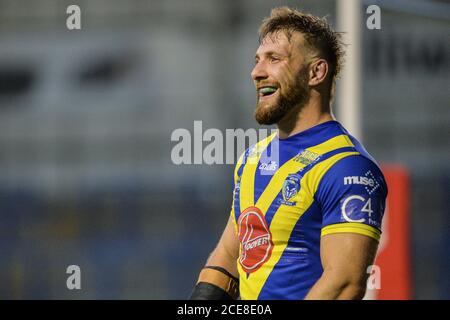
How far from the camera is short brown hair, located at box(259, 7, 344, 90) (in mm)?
3375

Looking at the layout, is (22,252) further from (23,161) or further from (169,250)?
(169,250)

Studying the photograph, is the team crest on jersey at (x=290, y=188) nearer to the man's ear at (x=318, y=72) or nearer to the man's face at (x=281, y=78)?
the man's face at (x=281, y=78)

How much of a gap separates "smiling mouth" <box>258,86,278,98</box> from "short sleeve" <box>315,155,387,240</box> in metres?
0.41

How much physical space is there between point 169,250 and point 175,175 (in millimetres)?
950

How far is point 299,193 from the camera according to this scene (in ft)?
10.3

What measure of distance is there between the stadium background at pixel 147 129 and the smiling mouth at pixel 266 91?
6920mm

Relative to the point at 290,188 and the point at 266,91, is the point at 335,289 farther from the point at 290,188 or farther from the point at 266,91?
the point at 266,91

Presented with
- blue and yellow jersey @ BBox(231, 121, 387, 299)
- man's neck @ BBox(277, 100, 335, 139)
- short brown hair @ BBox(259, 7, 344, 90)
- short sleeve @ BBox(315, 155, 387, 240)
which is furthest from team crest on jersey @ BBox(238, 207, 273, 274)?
short brown hair @ BBox(259, 7, 344, 90)

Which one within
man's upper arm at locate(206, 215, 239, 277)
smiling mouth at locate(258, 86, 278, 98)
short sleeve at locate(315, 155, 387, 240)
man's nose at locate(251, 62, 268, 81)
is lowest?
man's upper arm at locate(206, 215, 239, 277)

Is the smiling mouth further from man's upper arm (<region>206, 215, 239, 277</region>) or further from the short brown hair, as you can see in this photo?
man's upper arm (<region>206, 215, 239, 277</region>)

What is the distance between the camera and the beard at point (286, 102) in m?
3.31

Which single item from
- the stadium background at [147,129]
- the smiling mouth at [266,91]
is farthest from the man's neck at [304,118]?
the stadium background at [147,129]

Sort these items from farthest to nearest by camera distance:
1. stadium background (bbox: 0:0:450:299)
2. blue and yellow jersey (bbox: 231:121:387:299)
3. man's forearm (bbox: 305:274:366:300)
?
stadium background (bbox: 0:0:450:299)
blue and yellow jersey (bbox: 231:121:387:299)
man's forearm (bbox: 305:274:366:300)

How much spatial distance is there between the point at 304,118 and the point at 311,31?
0.33m
